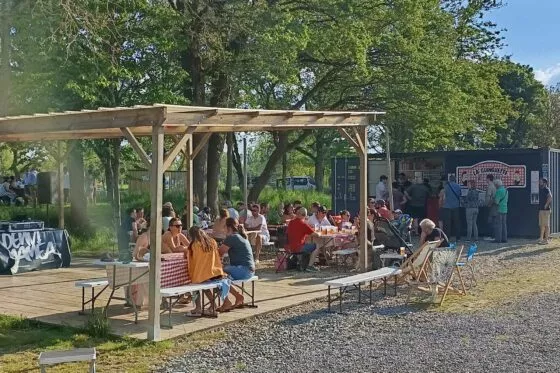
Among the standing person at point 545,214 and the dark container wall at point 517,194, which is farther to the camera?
the dark container wall at point 517,194

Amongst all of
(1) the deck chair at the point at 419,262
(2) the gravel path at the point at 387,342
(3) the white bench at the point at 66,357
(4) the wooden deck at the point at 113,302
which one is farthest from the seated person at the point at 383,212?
(3) the white bench at the point at 66,357

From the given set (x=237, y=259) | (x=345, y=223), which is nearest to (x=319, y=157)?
(x=345, y=223)

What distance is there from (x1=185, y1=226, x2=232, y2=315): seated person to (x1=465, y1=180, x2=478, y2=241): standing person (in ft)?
37.8

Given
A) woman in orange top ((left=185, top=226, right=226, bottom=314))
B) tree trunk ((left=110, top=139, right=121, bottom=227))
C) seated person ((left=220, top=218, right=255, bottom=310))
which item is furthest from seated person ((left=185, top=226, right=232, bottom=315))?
tree trunk ((left=110, top=139, right=121, bottom=227))

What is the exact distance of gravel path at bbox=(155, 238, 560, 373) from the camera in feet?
21.6

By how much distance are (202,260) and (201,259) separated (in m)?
0.02

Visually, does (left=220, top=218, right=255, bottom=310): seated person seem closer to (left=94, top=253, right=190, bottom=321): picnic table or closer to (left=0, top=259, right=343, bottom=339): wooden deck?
(left=0, top=259, right=343, bottom=339): wooden deck

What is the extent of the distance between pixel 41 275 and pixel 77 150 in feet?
20.3

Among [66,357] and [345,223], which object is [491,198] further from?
[66,357]

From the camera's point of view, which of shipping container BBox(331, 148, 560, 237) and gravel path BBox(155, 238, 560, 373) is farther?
shipping container BBox(331, 148, 560, 237)

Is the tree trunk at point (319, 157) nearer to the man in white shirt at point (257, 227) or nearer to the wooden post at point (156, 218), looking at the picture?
the man in white shirt at point (257, 227)

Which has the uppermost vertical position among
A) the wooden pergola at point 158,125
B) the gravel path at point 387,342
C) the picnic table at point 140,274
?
the wooden pergola at point 158,125

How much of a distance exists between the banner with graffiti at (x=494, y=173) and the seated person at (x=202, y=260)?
40.8 feet

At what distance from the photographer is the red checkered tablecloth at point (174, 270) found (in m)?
8.37
